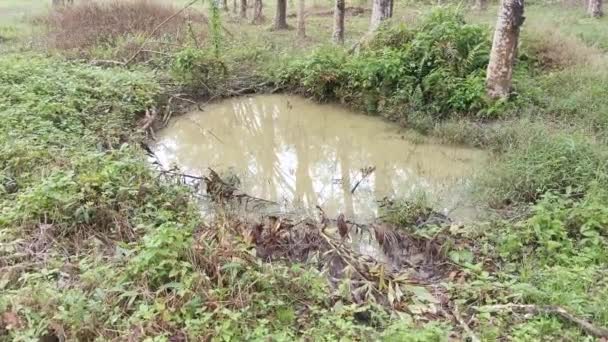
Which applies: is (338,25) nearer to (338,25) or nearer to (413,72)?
(338,25)

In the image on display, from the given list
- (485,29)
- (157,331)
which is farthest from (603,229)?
(485,29)

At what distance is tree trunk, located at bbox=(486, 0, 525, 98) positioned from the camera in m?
6.99

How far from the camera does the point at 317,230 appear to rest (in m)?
4.55

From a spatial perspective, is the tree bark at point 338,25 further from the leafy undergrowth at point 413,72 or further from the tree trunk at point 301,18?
the leafy undergrowth at point 413,72

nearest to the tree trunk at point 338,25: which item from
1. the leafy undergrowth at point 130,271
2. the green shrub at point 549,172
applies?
the green shrub at point 549,172

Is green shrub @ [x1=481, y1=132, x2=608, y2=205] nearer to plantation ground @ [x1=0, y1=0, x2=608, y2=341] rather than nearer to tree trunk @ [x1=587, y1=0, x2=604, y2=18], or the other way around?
plantation ground @ [x1=0, y1=0, x2=608, y2=341]

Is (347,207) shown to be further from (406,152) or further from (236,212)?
(406,152)

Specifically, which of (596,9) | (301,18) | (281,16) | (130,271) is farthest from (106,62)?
(596,9)

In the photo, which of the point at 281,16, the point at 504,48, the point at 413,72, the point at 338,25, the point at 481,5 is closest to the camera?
the point at 504,48

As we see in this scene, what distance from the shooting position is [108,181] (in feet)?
15.3

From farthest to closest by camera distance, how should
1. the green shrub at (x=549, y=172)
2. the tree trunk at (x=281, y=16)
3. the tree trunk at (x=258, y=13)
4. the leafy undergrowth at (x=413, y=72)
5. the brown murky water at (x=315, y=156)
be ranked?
the tree trunk at (x=258, y=13), the tree trunk at (x=281, y=16), the leafy undergrowth at (x=413, y=72), the brown murky water at (x=315, y=156), the green shrub at (x=549, y=172)

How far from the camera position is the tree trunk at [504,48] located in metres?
6.99

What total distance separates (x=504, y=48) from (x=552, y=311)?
15.7ft

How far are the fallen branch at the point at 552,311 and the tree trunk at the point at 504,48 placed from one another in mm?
4532
